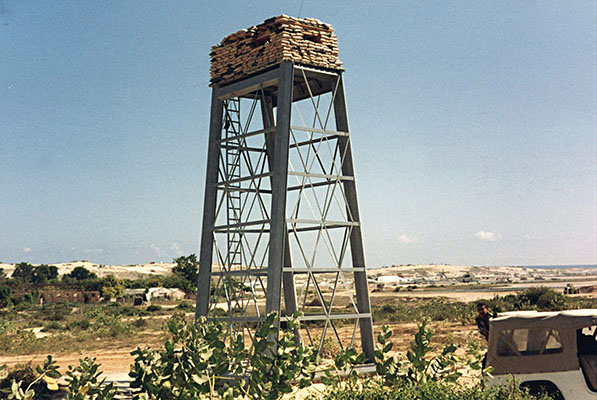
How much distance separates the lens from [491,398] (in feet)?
31.2

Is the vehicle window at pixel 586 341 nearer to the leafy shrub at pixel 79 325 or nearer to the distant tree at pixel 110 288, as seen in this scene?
the leafy shrub at pixel 79 325

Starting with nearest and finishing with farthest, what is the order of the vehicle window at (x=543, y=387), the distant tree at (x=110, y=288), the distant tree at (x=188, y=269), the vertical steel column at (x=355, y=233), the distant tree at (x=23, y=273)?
the vehicle window at (x=543, y=387) < the vertical steel column at (x=355, y=233) < the distant tree at (x=110, y=288) < the distant tree at (x=188, y=269) < the distant tree at (x=23, y=273)

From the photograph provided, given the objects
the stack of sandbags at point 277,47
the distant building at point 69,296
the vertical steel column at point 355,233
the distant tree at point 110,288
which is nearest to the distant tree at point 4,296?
the distant building at point 69,296

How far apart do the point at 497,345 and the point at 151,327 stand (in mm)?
33788

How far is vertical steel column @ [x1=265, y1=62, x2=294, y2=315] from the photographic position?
16.5 metres

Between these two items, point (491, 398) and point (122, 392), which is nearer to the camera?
point (491, 398)

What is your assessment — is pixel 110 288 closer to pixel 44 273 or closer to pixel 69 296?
pixel 69 296

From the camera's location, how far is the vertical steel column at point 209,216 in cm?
1933

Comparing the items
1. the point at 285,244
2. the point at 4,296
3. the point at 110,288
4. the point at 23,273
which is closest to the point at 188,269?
the point at 110,288

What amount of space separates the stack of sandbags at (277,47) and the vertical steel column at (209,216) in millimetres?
1036

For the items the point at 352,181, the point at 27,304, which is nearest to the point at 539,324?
the point at 352,181

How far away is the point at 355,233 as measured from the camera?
18.2 m

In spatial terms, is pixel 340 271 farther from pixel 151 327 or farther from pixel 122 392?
pixel 151 327

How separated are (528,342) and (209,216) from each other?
1005 cm
